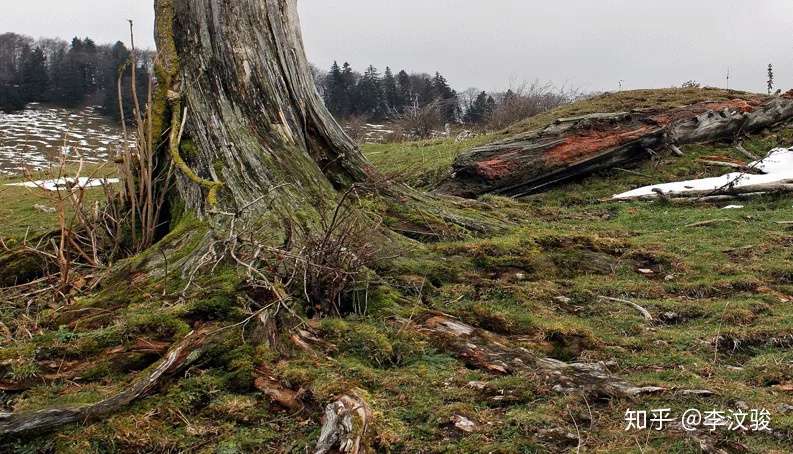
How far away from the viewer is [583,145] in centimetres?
1244

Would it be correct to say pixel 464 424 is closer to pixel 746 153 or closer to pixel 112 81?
pixel 746 153

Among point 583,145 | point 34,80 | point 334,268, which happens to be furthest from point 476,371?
point 34,80

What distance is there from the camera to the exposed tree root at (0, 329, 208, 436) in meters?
2.68

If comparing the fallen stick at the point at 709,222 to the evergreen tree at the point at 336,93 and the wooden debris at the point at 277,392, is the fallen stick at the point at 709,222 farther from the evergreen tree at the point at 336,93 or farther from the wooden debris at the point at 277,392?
the evergreen tree at the point at 336,93

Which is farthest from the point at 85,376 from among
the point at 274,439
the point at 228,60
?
the point at 228,60

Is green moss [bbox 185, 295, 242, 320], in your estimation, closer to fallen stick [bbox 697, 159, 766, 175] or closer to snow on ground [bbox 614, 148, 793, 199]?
snow on ground [bbox 614, 148, 793, 199]

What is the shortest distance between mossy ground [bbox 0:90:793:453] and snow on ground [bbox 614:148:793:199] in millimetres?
4269

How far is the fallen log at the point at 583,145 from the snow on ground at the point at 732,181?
130 centimetres

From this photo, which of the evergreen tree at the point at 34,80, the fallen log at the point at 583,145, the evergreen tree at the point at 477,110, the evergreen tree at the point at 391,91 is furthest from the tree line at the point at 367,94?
the fallen log at the point at 583,145

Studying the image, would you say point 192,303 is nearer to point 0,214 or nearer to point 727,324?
point 727,324

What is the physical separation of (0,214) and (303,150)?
27.5ft

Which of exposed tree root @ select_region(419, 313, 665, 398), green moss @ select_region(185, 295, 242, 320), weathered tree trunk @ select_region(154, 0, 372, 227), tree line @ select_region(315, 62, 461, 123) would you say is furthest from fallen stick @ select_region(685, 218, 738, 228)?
tree line @ select_region(315, 62, 461, 123)

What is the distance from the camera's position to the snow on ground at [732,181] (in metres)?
11.0

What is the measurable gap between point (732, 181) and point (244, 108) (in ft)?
30.2
